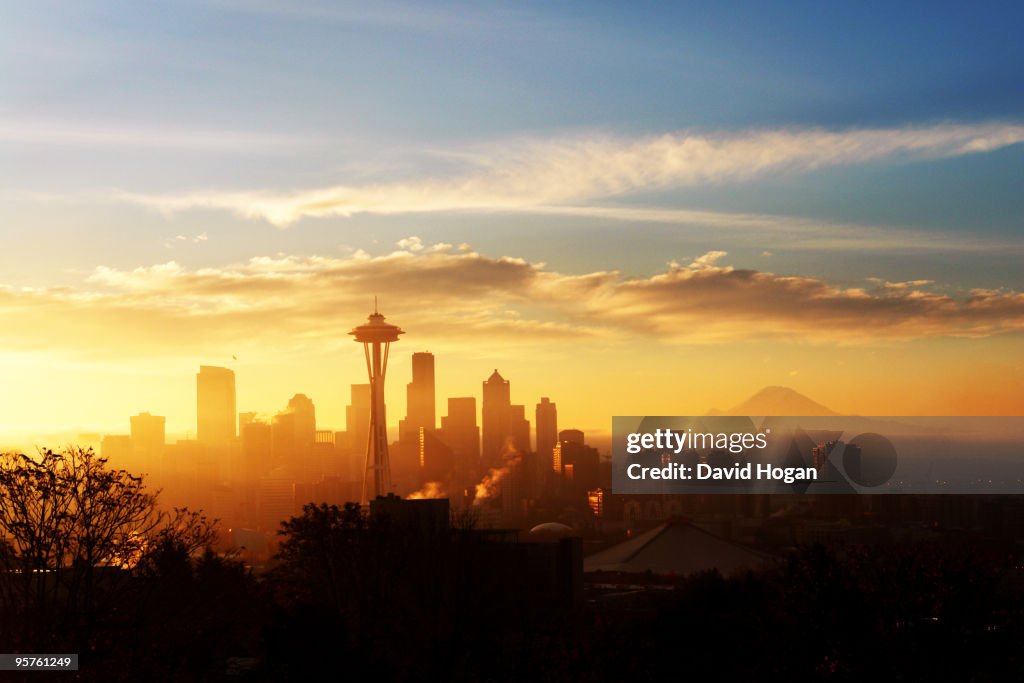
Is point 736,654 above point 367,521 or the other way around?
the other way around

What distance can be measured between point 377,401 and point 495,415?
111ft

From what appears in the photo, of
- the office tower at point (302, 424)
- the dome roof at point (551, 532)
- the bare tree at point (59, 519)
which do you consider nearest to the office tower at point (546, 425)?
the office tower at point (302, 424)

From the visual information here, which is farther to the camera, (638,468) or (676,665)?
(638,468)

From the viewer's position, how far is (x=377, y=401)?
160 metres

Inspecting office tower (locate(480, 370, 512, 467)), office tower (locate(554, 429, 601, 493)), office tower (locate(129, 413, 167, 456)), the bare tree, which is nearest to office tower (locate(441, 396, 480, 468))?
office tower (locate(480, 370, 512, 467))

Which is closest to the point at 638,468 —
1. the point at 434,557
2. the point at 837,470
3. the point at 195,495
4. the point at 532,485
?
the point at 837,470

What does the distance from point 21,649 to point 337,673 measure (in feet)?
17.6

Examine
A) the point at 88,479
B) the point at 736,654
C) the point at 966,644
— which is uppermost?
the point at 88,479

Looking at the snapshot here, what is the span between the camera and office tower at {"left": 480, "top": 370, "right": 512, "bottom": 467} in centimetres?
18100

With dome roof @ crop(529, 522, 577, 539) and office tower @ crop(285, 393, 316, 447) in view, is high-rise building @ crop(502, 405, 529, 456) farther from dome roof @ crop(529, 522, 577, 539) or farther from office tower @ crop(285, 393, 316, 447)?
dome roof @ crop(529, 522, 577, 539)

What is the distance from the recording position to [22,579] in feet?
85.1

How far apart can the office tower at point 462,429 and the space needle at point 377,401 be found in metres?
21.5

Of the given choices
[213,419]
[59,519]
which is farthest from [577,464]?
[59,519]

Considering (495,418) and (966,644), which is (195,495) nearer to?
(495,418)
